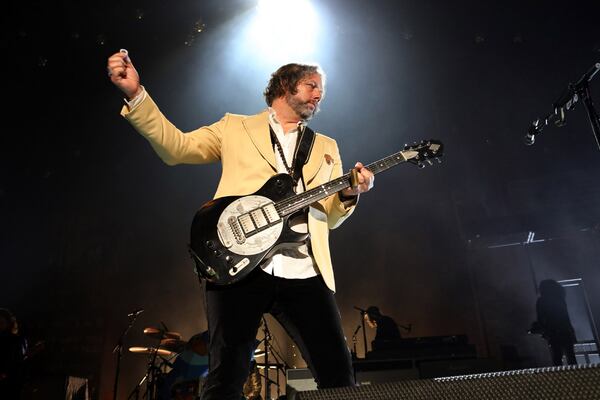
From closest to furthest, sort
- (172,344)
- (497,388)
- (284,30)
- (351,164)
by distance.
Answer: (497,388), (172,344), (284,30), (351,164)

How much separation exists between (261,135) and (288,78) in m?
0.59

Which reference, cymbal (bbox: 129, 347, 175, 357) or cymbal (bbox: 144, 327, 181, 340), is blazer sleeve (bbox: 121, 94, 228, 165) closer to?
cymbal (bbox: 144, 327, 181, 340)

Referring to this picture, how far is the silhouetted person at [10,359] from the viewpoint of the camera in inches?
204

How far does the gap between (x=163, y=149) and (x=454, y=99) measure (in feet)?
26.0

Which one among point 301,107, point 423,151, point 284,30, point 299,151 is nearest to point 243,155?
point 299,151

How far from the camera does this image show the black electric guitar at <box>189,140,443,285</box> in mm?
1880

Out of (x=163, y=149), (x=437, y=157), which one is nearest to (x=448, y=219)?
(x=437, y=157)

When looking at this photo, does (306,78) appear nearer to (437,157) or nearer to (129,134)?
(437,157)

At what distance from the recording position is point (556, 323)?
6.65 meters

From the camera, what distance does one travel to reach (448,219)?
939cm

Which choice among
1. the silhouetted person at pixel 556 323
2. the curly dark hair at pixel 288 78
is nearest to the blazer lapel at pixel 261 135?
the curly dark hair at pixel 288 78

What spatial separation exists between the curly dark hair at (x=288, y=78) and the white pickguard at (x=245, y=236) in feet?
3.00

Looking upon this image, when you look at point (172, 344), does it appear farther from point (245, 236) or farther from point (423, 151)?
point (245, 236)

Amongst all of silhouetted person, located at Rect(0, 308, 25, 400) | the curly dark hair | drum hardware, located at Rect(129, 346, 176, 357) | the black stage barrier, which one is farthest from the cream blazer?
drum hardware, located at Rect(129, 346, 176, 357)
